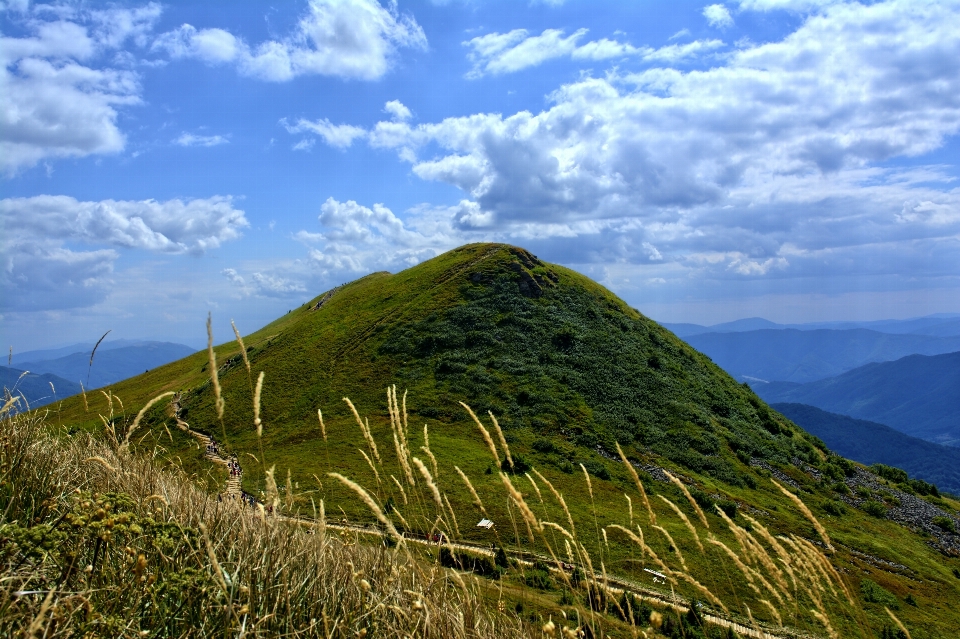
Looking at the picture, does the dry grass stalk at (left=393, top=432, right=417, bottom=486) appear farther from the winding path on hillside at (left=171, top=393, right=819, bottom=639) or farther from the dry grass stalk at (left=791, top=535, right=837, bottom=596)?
the dry grass stalk at (left=791, top=535, right=837, bottom=596)

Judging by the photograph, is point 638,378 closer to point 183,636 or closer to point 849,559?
point 849,559

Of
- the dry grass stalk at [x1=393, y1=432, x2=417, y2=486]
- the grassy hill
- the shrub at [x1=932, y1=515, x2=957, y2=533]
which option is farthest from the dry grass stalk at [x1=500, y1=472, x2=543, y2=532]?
the shrub at [x1=932, y1=515, x2=957, y2=533]

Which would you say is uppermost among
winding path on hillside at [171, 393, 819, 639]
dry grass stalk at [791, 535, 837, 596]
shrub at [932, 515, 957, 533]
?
dry grass stalk at [791, 535, 837, 596]

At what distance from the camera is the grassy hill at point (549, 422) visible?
115 ft

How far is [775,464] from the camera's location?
54625 mm

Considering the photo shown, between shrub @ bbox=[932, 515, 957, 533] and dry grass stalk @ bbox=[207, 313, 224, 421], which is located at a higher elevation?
dry grass stalk @ bbox=[207, 313, 224, 421]

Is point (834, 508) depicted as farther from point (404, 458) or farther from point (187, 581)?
point (187, 581)

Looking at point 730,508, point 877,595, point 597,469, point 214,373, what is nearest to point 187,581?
point 214,373

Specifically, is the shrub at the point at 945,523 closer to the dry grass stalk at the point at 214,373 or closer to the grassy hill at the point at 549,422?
the grassy hill at the point at 549,422

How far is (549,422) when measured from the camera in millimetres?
53531

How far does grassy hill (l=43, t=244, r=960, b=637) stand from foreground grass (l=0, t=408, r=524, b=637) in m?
21.2

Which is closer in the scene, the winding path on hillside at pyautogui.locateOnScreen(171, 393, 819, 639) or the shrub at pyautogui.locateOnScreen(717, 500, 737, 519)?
the winding path on hillside at pyautogui.locateOnScreen(171, 393, 819, 639)

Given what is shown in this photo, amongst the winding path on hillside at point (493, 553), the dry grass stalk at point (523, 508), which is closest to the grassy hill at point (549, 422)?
the winding path on hillside at point (493, 553)

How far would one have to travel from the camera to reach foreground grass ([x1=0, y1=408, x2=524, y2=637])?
3.88 m
